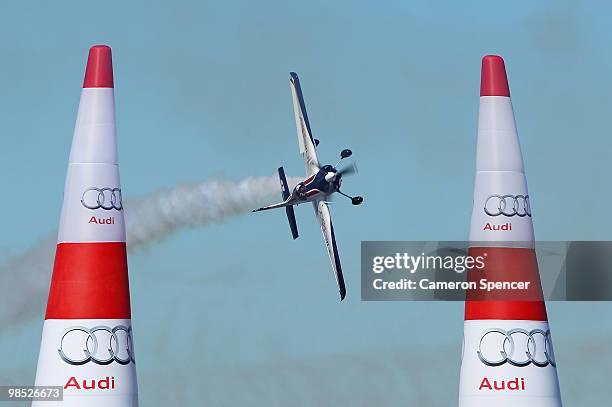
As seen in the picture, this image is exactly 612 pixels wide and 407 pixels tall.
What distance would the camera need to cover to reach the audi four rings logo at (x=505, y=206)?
24594 millimetres

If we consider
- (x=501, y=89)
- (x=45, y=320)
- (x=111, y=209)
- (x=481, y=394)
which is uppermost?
(x=501, y=89)

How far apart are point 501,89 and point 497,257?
3.04 meters

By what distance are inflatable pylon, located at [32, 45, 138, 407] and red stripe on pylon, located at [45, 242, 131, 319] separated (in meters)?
0.02

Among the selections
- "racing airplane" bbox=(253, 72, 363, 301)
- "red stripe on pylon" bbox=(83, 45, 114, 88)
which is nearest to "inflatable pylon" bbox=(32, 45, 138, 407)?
"red stripe on pylon" bbox=(83, 45, 114, 88)

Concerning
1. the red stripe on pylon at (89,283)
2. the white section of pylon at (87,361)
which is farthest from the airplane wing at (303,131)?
the white section of pylon at (87,361)

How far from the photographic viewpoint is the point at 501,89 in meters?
25.4

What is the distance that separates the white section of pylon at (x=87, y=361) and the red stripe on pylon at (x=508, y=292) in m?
5.86

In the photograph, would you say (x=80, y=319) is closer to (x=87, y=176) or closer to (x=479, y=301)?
(x=87, y=176)

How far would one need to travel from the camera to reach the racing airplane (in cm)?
2888

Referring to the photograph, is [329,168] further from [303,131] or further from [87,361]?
[87,361]

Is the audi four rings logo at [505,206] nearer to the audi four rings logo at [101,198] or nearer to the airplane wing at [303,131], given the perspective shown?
the airplane wing at [303,131]

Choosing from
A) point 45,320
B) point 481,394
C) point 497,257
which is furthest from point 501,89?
point 45,320

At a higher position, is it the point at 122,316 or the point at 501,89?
the point at 501,89

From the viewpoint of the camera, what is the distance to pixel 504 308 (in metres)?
24.6
